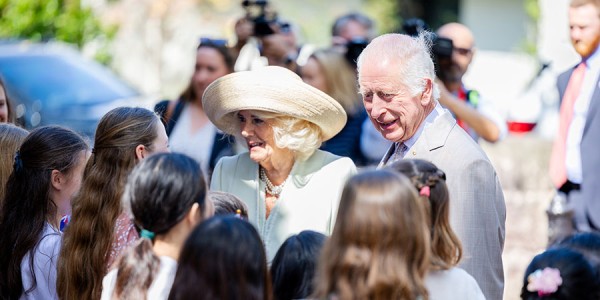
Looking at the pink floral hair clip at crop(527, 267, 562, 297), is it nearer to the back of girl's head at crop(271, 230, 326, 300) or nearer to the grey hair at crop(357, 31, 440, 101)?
the back of girl's head at crop(271, 230, 326, 300)

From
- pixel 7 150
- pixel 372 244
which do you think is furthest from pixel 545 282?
pixel 7 150

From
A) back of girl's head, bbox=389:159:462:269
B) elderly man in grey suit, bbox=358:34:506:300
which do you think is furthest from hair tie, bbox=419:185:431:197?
elderly man in grey suit, bbox=358:34:506:300

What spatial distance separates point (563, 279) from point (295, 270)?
0.89 metres

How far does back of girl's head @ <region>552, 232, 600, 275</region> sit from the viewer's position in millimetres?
3321

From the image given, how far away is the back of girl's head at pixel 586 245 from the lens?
10.9ft

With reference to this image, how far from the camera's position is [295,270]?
3.05 meters

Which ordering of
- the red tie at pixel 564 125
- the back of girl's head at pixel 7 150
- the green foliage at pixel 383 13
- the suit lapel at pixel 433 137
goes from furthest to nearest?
the green foliage at pixel 383 13 < the red tie at pixel 564 125 < the back of girl's head at pixel 7 150 < the suit lapel at pixel 433 137

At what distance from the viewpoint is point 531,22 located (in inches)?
645

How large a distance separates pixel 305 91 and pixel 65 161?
1098 millimetres

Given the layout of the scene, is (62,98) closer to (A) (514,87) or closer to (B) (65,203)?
(B) (65,203)

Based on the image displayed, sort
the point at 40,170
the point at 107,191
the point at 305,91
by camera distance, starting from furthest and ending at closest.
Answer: the point at 305,91, the point at 40,170, the point at 107,191

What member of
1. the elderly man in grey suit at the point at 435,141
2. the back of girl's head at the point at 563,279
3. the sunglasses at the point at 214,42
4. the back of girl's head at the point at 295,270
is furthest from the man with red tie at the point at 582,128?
the back of girl's head at the point at 295,270

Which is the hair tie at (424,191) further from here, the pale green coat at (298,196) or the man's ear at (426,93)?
the pale green coat at (298,196)

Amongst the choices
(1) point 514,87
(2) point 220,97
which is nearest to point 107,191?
(2) point 220,97
